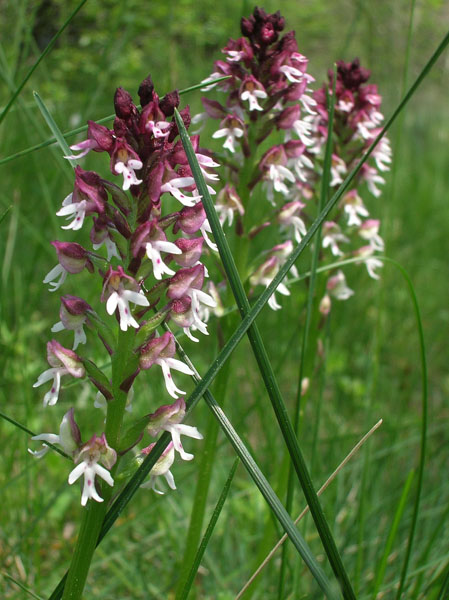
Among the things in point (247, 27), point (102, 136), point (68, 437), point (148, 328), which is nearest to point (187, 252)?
point (148, 328)

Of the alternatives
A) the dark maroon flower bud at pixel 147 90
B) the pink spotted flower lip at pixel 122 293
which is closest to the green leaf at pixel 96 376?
the pink spotted flower lip at pixel 122 293

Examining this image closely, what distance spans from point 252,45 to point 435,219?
475cm

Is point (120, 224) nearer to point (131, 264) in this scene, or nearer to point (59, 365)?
point (131, 264)

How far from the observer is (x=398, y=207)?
20.9 feet

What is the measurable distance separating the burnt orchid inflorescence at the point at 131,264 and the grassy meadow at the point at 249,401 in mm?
185

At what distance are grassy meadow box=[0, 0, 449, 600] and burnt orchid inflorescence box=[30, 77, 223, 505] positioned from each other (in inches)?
7.3

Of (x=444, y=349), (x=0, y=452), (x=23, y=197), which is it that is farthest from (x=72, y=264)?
A: (x=444, y=349)

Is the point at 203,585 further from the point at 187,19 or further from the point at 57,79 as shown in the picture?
the point at 187,19

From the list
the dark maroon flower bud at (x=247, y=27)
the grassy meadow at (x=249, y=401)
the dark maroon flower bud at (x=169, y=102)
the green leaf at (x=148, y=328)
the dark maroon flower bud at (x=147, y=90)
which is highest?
the dark maroon flower bud at (x=147, y=90)

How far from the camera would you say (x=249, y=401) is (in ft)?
12.2

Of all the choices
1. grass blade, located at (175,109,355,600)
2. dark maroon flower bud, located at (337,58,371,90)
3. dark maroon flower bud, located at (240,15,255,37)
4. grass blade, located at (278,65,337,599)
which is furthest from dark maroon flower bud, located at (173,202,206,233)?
dark maroon flower bud, located at (337,58,371,90)

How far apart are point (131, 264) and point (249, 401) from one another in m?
2.65

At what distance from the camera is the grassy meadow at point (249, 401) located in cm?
209

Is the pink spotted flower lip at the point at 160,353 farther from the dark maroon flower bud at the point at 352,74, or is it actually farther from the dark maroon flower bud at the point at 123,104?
the dark maroon flower bud at the point at 352,74
